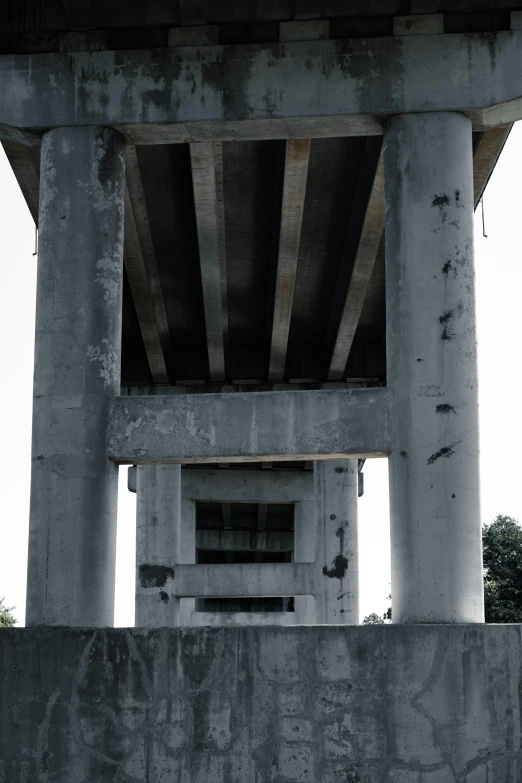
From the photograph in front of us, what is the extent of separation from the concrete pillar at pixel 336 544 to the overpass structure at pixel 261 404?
14.6m

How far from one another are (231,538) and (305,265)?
3003 centimetres

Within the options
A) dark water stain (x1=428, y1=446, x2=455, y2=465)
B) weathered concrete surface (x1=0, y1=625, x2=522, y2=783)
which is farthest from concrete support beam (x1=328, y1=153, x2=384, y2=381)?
weathered concrete surface (x1=0, y1=625, x2=522, y2=783)

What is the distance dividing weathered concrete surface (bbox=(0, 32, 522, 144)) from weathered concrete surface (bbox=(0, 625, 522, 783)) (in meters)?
6.63

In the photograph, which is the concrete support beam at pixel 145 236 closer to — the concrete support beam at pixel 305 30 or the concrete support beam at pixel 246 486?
the concrete support beam at pixel 305 30

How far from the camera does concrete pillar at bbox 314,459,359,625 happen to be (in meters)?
31.6

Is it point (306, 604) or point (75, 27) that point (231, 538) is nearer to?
point (306, 604)

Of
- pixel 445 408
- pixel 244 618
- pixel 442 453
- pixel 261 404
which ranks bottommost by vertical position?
pixel 244 618

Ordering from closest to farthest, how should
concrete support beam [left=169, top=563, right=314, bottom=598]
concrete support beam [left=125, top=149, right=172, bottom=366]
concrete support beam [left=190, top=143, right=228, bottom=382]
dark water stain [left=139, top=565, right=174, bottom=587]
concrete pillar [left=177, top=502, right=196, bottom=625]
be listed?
concrete support beam [left=190, top=143, right=228, bottom=382], concrete support beam [left=125, top=149, right=172, bottom=366], dark water stain [left=139, top=565, right=174, bottom=587], concrete support beam [left=169, top=563, right=314, bottom=598], concrete pillar [left=177, top=502, right=196, bottom=625]

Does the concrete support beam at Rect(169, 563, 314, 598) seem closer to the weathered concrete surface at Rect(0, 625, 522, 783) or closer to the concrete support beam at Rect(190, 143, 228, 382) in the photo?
the concrete support beam at Rect(190, 143, 228, 382)

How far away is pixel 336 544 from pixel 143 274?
1238cm

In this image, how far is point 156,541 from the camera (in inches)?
1252

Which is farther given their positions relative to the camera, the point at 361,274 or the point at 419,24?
the point at 361,274

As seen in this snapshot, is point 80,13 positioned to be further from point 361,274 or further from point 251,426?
point 361,274

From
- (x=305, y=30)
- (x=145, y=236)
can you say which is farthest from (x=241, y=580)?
(x=305, y=30)
